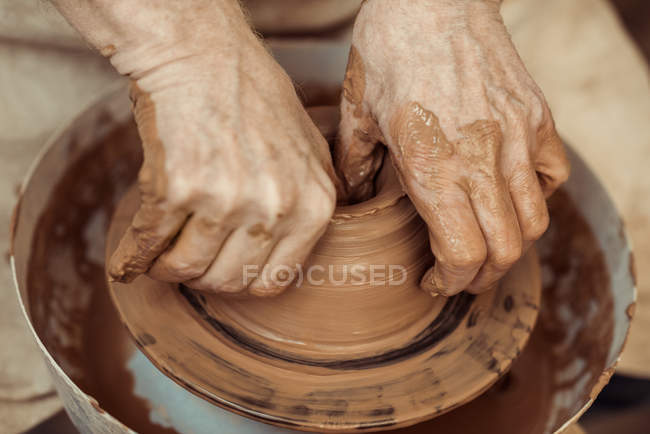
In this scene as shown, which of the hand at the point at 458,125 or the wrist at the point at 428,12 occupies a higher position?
the wrist at the point at 428,12

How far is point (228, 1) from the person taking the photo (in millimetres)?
991

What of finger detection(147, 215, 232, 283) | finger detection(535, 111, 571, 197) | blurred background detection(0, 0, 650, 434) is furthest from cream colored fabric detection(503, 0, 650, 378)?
finger detection(147, 215, 232, 283)

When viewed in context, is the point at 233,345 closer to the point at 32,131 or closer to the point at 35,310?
the point at 35,310

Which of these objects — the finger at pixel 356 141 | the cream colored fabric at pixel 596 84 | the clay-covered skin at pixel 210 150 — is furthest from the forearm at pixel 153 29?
the cream colored fabric at pixel 596 84

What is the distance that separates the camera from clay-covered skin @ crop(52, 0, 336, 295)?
816mm

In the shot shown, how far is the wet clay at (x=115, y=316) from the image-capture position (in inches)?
48.8

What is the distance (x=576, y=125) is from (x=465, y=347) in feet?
4.19

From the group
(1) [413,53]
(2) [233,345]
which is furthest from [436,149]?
(2) [233,345]

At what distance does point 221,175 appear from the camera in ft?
2.66

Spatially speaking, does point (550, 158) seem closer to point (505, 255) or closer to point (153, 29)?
point (505, 255)

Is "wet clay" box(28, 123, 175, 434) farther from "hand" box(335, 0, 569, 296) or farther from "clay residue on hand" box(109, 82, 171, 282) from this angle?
"hand" box(335, 0, 569, 296)

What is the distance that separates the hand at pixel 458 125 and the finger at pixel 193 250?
0.32 m

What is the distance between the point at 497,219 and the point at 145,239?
0.52 meters

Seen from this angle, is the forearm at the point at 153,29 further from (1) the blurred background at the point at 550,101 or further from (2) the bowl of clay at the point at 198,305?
(2) the bowl of clay at the point at 198,305
